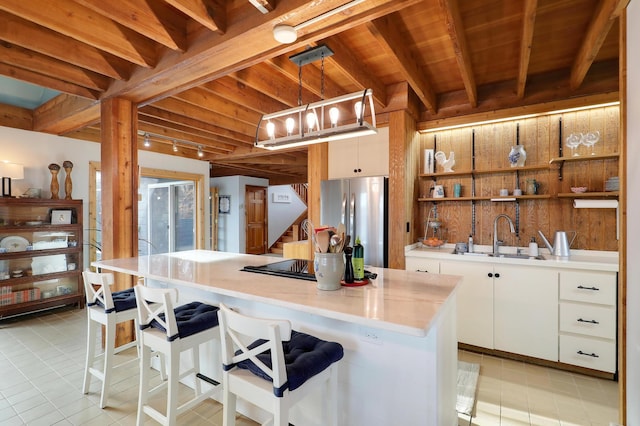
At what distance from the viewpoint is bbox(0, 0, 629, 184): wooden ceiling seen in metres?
1.85

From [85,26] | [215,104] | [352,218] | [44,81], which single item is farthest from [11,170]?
[352,218]

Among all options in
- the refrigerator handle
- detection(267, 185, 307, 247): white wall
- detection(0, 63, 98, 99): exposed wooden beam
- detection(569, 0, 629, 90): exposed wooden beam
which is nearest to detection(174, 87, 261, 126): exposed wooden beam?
detection(0, 63, 98, 99): exposed wooden beam

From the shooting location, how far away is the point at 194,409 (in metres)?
2.11

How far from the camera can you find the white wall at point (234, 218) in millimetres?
8328

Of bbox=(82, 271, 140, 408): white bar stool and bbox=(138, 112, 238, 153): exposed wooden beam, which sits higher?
bbox=(138, 112, 238, 153): exposed wooden beam

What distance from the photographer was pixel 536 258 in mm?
2789

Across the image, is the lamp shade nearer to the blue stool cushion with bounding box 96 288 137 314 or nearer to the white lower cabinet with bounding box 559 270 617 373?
the blue stool cushion with bounding box 96 288 137 314

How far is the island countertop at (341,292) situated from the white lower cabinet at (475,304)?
1226 millimetres

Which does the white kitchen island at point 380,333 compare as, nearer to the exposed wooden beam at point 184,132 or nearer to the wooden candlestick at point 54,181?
the exposed wooden beam at point 184,132

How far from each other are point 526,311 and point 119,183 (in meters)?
3.86

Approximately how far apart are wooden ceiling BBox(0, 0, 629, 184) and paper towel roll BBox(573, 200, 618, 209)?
3.10ft

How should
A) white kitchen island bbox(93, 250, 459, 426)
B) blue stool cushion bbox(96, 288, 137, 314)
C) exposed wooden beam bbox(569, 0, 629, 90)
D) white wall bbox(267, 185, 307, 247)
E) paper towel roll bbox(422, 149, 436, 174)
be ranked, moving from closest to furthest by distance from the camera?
white kitchen island bbox(93, 250, 459, 426)
exposed wooden beam bbox(569, 0, 629, 90)
blue stool cushion bbox(96, 288, 137, 314)
paper towel roll bbox(422, 149, 436, 174)
white wall bbox(267, 185, 307, 247)

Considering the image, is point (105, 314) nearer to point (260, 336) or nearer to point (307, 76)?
point (260, 336)
